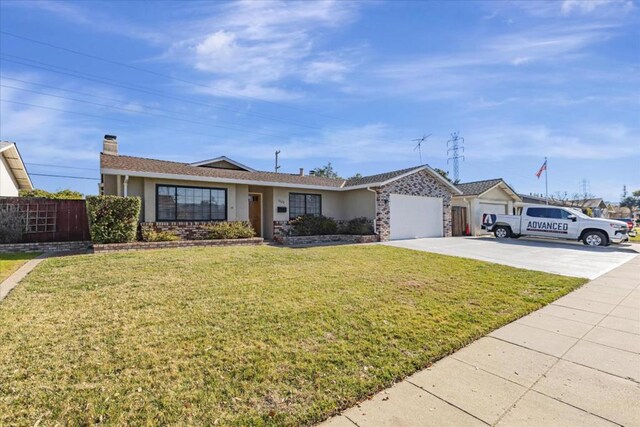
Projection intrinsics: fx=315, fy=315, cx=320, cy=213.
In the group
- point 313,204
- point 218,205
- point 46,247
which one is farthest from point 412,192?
point 46,247

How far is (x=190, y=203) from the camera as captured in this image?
13.2m

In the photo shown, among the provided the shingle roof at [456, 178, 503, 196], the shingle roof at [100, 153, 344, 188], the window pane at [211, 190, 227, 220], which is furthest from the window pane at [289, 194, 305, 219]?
the shingle roof at [456, 178, 503, 196]

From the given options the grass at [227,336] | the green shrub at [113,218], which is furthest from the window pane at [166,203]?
the grass at [227,336]

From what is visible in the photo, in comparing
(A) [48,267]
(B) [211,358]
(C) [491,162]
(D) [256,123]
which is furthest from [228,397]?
(C) [491,162]

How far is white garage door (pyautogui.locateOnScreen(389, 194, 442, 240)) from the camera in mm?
16047

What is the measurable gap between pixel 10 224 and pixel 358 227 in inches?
520

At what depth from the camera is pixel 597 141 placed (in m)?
19.1

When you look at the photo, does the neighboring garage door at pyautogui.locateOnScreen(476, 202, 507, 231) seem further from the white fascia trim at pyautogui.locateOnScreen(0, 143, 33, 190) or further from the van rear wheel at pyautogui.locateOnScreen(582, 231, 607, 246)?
the white fascia trim at pyautogui.locateOnScreen(0, 143, 33, 190)

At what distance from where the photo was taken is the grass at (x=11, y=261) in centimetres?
686

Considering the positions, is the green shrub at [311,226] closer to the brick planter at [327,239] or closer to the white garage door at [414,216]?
the brick planter at [327,239]

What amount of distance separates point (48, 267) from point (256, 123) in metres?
19.9

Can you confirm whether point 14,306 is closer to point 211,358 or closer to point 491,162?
point 211,358

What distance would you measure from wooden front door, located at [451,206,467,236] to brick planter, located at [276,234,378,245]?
22.7 feet

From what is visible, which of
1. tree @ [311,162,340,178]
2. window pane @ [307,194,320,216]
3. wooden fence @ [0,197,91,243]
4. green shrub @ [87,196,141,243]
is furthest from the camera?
tree @ [311,162,340,178]
